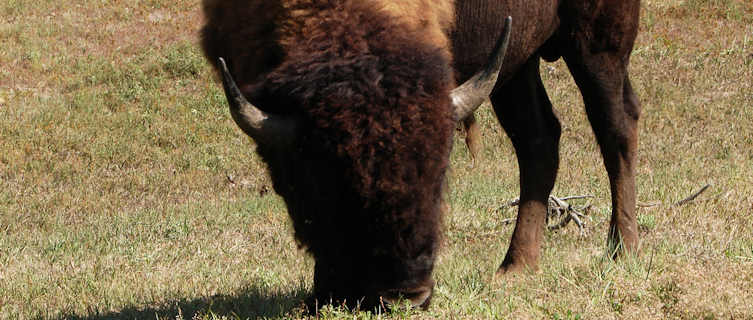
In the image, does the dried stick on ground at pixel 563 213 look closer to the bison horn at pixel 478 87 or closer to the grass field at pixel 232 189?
the grass field at pixel 232 189

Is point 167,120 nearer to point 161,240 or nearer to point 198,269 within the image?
point 161,240

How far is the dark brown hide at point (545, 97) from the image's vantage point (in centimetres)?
511

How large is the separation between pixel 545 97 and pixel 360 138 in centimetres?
304

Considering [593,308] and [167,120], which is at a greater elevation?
[593,308]

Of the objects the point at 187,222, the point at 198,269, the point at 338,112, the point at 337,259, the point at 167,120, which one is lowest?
the point at 167,120

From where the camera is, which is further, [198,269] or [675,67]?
[675,67]

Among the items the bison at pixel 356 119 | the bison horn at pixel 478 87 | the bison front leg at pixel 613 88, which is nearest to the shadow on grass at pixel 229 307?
the bison at pixel 356 119

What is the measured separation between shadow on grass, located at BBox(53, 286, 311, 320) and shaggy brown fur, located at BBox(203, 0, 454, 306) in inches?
28.0

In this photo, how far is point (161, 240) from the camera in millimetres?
7422

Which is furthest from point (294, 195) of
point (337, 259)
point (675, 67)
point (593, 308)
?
point (675, 67)

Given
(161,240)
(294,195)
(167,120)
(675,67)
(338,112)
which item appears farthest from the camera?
(675,67)

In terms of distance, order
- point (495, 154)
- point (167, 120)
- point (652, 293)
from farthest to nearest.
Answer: point (167, 120)
point (495, 154)
point (652, 293)

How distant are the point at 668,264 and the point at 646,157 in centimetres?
831

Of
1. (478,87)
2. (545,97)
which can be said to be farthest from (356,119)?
(545,97)
